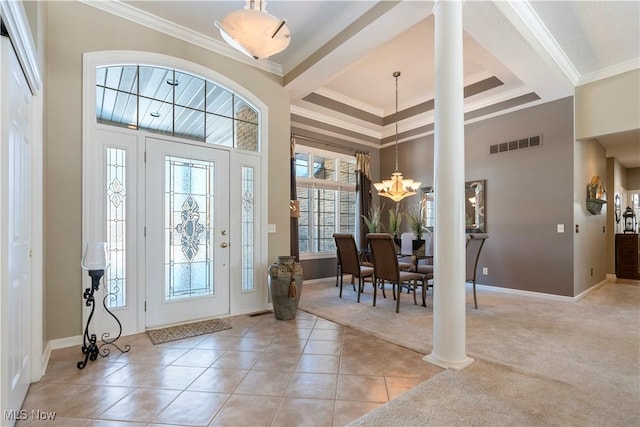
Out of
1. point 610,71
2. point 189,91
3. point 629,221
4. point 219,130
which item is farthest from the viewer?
point 629,221

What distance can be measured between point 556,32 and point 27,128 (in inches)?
207

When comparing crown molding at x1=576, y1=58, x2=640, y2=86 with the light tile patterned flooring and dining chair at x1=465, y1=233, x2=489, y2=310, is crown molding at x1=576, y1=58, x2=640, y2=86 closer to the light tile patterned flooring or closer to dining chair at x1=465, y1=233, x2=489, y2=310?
dining chair at x1=465, y1=233, x2=489, y2=310

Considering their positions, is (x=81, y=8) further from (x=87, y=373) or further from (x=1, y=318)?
(x=87, y=373)

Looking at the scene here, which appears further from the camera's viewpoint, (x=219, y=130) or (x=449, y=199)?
(x=219, y=130)

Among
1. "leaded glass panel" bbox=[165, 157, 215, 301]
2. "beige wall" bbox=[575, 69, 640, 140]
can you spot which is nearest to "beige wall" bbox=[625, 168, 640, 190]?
"beige wall" bbox=[575, 69, 640, 140]

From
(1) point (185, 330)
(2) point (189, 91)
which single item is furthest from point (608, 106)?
(1) point (185, 330)

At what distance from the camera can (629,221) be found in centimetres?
775

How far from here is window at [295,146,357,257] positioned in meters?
6.11

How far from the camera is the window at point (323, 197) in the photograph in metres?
6.11

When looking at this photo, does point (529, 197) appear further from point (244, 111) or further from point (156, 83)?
point (156, 83)

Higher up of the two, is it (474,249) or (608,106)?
(608,106)

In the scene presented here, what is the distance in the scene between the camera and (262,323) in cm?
351

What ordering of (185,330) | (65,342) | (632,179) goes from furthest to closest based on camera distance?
(632,179) < (185,330) < (65,342)

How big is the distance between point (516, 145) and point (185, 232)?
530 cm
